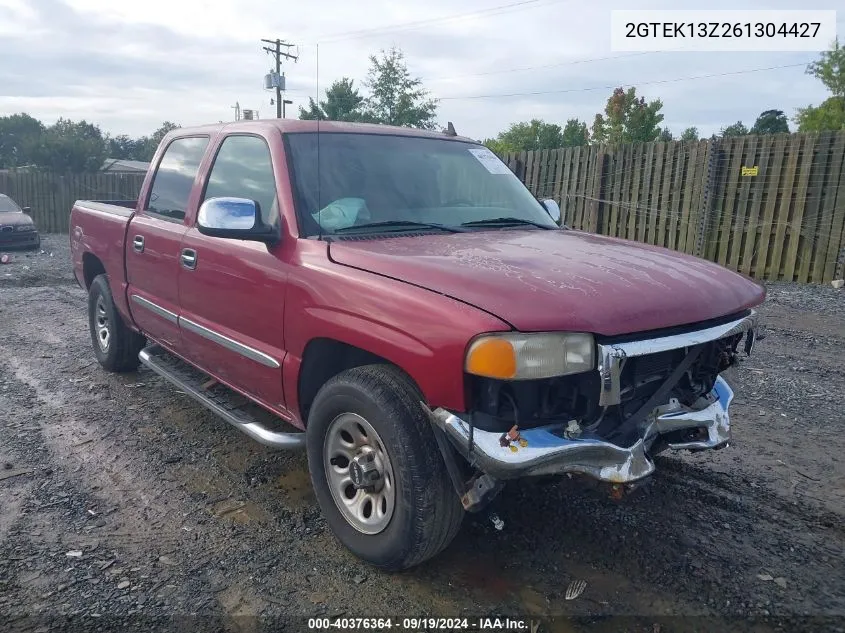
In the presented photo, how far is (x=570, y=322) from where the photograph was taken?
2.34m

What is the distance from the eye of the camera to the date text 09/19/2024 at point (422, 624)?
2.57 metres

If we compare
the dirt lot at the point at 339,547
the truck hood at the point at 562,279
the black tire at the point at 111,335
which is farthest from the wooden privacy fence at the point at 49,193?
the truck hood at the point at 562,279

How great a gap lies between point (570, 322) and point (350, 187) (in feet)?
5.30

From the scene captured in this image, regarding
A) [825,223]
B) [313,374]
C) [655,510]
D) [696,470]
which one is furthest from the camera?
[825,223]

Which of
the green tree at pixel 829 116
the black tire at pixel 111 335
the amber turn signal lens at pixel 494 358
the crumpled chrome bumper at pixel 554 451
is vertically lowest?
the black tire at pixel 111 335

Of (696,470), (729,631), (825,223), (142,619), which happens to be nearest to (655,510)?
(696,470)

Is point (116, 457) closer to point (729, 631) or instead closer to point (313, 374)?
point (313, 374)

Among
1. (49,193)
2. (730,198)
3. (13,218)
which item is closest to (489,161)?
(730,198)

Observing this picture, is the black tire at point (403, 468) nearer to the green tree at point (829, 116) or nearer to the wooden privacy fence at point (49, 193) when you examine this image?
the wooden privacy fence at point (49, 193)

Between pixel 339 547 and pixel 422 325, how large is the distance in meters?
1.26

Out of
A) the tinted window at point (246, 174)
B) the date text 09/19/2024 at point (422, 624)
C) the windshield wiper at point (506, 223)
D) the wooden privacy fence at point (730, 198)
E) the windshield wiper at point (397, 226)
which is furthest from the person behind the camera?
the wooden privacy fence at point (730, 198)

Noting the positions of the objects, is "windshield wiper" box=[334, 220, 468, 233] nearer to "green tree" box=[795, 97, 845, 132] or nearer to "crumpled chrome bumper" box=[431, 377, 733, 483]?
"crumpled chrome bumper" box=[431, 377, 733, 483]

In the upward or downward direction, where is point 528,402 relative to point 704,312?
downward

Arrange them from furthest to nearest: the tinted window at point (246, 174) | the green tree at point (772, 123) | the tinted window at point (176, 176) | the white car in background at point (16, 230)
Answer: the green tree at point (772, 123) < the white car in background at point (16, 230) < the tinted window at point (176, 176) < the tinted window at point (246, 174)
